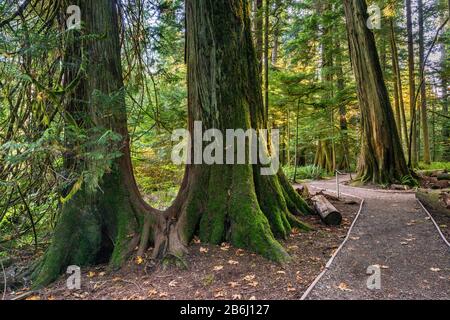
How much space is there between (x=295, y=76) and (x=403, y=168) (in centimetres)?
524

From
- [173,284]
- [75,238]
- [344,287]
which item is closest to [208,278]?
[173,284]

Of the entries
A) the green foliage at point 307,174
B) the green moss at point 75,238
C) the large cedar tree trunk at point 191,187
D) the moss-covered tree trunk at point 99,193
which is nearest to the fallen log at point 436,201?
the large cedar tree trunk at point 191,187

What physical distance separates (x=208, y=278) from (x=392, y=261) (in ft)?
8.47

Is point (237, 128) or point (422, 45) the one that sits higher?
point (422, 45)

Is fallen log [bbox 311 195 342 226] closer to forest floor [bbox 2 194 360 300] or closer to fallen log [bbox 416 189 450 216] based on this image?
forest floor [bbox 2 194 360 300]

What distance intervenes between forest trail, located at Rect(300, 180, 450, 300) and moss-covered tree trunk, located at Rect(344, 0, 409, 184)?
4700 mm

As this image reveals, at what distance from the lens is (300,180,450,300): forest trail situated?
3268 mm

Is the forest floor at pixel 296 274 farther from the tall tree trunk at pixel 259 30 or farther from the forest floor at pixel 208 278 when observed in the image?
the tall tree trunk at pixel 259 30

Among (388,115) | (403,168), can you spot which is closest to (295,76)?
(388,115)

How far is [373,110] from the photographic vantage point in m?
11.2

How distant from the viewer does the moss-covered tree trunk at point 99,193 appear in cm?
461

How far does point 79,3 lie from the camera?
16.0 ft

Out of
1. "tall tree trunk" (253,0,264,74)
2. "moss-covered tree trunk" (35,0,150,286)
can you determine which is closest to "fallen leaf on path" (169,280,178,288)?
"moss-covered tree trunk" (35,0,150,286)
